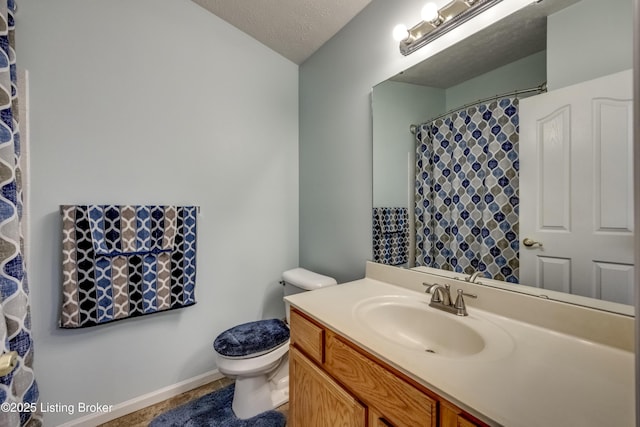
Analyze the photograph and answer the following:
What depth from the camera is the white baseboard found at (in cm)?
147

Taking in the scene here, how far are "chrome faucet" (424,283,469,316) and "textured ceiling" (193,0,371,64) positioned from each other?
1608 millimetres

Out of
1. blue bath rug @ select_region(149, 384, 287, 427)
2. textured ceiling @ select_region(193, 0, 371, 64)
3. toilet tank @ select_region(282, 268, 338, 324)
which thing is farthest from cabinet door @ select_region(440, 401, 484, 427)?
textured ceiling @ select_region(193, 0, 371, 64)

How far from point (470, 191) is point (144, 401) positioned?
2.17 metres

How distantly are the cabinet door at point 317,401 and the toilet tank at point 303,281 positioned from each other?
19.1 inches

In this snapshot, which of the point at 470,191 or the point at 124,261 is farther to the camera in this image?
the point at 124,261

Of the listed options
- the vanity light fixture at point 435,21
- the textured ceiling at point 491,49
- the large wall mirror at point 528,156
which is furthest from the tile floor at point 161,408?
the vanity light fixture at point 435,21

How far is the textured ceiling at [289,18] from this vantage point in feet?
5.35

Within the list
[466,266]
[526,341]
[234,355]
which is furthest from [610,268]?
[234,355]

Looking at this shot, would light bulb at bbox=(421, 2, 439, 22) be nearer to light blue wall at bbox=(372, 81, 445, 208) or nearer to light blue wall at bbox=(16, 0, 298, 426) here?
light blue wall at bbox=(372, 81, 445, 208)

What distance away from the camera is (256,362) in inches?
57.2

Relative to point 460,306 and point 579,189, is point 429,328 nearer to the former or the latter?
point 460,306

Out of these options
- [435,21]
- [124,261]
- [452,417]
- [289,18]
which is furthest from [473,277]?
[289,18]

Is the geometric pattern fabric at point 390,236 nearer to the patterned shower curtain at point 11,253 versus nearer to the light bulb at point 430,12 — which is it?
→ the light bulb at point 430,12

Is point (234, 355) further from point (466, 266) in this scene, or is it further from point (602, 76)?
point (602, 76)
